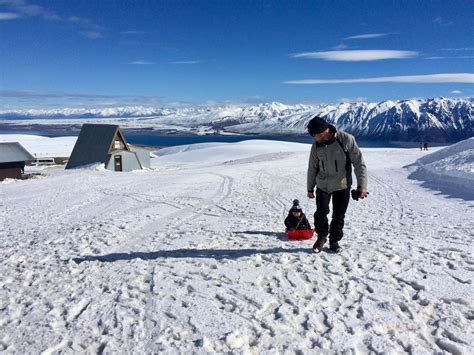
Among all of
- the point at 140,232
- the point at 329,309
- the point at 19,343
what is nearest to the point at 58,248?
the point at 140,232

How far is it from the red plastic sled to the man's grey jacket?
1.46 m

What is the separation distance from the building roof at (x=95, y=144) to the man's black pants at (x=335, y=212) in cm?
3794

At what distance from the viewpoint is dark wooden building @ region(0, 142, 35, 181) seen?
31.8 metres

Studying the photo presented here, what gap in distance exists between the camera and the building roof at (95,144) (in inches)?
1671

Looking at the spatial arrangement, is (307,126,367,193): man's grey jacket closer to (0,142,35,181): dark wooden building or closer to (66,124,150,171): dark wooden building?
(0,142,35,181): dark wooden building

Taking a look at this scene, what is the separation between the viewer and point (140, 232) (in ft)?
31.3

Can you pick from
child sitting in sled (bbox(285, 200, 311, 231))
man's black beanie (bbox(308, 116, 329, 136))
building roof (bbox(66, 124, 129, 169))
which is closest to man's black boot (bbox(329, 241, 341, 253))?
child sitting in sled (bbox(285, 200, 311, 231))

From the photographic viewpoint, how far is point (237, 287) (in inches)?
215

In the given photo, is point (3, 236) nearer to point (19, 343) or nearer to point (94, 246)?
point (94, 246)

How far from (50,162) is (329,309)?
6626cm

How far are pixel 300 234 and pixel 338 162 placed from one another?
2038mm

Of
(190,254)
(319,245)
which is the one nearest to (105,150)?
(190,254)

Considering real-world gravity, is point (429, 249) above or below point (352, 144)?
below

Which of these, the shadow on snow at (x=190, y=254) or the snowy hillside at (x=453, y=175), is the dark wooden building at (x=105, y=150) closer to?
the snowy hillside at (x=453, y=175)
